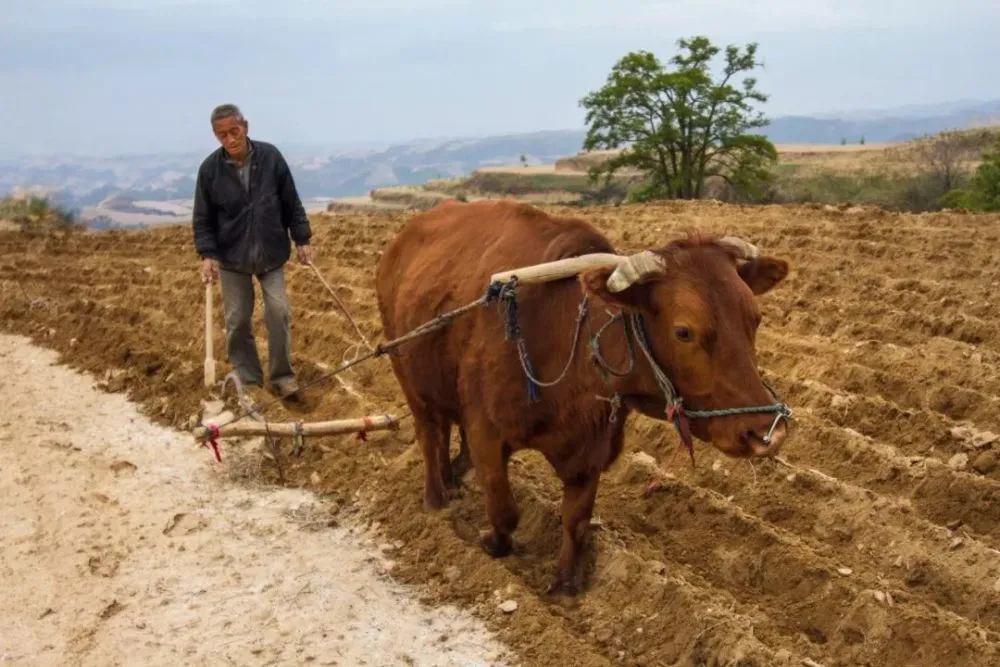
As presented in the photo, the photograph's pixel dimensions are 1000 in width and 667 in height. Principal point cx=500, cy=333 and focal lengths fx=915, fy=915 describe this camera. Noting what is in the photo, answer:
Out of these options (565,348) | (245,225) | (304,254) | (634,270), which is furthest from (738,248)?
(245,225)

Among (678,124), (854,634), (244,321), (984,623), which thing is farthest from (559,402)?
(678,124)

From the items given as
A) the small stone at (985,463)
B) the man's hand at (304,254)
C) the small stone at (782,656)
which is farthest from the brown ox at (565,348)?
the small stone at (985,463)

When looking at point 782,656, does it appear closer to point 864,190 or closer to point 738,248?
point 738,248

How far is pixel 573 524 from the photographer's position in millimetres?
4770

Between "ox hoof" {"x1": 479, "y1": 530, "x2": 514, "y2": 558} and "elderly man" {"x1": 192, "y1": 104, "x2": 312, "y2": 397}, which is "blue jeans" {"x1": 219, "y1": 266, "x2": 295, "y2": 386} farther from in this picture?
"ox hoof" {"x1": 479, "y1": 530, "x2": 514, "y2": 558}

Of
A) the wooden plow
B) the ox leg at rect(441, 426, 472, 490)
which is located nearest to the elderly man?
the wooden plow

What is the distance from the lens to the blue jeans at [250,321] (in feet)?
25.4

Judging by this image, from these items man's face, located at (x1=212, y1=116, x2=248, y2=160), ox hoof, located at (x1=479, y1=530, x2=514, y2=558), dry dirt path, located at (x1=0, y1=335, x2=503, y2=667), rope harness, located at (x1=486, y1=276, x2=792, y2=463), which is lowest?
dry dirt path, located at (x1=0, y1=335, x2=503, y2=667)

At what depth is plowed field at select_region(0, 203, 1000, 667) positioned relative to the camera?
14.4 ft

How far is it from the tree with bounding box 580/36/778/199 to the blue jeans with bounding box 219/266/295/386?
3266 cm

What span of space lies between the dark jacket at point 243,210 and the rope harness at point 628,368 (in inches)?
141

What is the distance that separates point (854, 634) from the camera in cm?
434

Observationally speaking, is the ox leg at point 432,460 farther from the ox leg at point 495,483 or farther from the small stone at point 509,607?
the small stone at point 509,607

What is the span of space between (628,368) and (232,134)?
172 inches
